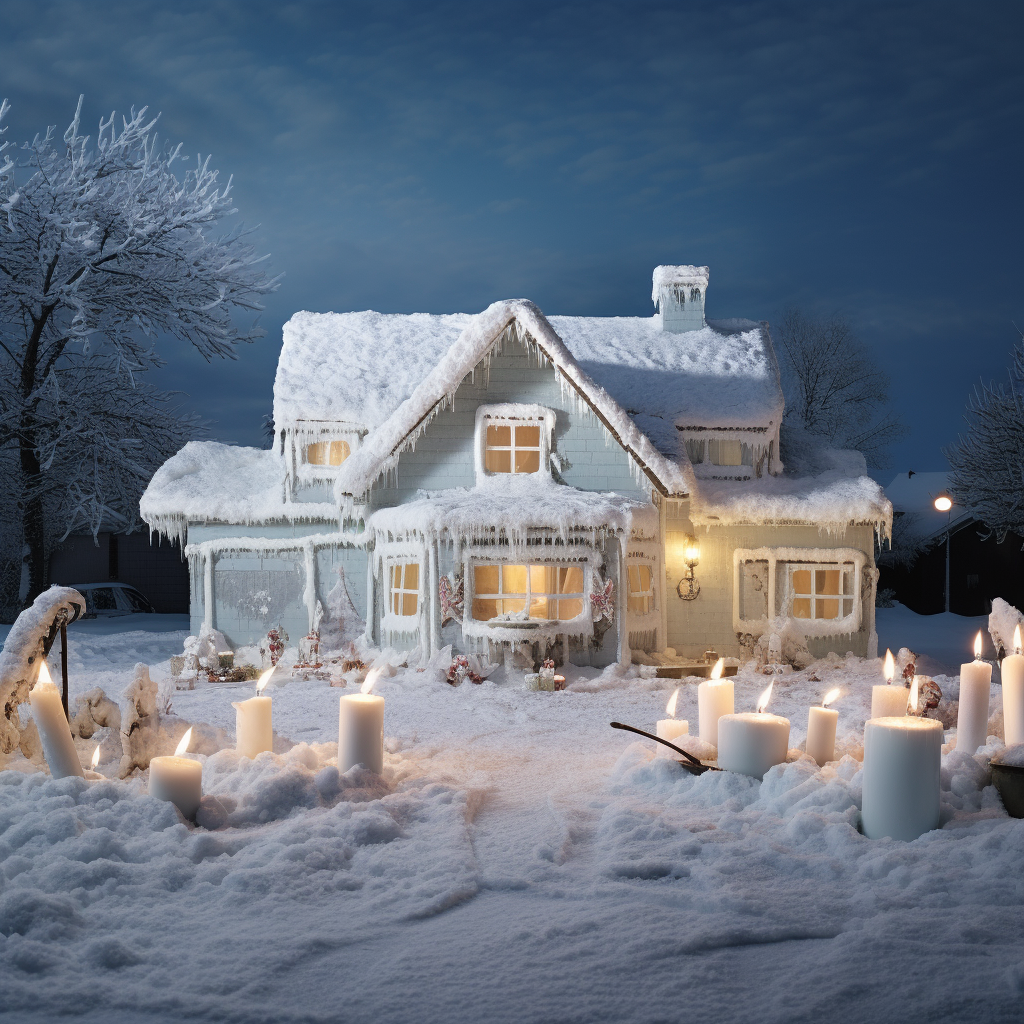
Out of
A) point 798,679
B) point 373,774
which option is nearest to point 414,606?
point 798,679

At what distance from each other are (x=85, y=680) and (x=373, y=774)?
831cm

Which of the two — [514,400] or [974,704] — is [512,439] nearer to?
[514,400]

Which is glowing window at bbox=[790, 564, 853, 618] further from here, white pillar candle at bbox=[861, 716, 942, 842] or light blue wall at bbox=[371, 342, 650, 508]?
white pillar candle at bbox=[861, 716, 942, 842]

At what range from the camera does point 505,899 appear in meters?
4.12

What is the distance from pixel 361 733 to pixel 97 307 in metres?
16.5

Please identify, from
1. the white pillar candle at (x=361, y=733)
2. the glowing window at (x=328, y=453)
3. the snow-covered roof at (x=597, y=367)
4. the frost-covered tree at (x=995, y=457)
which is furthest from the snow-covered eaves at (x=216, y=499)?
the frost-covered tree at (x=995, y=457)

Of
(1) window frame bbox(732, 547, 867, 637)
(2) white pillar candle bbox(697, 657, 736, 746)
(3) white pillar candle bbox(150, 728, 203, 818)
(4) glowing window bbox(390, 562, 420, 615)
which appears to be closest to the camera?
(3) white pillar candle bbox(150, 728, 203, 818)

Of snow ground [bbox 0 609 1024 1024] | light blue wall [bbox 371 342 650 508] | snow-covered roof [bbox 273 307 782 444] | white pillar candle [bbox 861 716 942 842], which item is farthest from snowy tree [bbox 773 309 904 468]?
white pillar candle [bbox 861 716 942 842]

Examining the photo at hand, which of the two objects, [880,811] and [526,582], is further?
[526,582]

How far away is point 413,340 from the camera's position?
16781mm

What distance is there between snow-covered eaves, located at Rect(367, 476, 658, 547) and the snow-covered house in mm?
37

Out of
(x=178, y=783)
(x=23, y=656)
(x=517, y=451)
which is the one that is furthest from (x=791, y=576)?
(x=23, y=656)

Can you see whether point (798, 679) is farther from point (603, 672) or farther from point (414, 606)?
point (414, 606)

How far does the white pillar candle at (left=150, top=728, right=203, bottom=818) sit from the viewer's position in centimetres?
503
